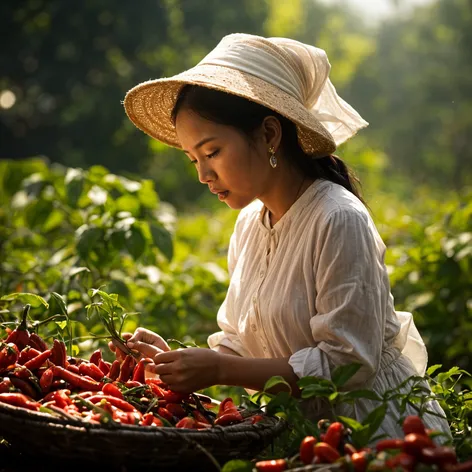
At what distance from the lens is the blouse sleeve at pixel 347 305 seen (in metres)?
2.25

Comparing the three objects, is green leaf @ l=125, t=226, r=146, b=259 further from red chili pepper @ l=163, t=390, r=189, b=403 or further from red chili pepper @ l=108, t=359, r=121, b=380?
red chili pepper @ l=163, t=390, r=189, b=403

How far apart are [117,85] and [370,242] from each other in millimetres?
24761

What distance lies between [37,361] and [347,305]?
0.83 m

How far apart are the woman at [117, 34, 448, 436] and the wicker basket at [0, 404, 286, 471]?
0.89ft

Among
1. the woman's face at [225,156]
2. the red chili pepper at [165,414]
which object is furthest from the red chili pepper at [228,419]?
the woman's face at [225,156]

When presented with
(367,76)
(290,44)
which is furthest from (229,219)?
(367,76)

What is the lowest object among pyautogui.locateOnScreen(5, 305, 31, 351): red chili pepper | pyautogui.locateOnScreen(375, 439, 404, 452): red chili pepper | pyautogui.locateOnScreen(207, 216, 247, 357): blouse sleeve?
pyautogui.locateOnScreen(207, 216, 247, 357): blouse sleeve

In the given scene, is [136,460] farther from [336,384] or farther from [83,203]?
[83,203]

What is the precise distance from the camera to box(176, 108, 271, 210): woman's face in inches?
98.3

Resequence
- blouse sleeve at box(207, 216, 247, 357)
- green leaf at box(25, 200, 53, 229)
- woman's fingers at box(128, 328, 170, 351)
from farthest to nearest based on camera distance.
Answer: green leaf at box(25, 200, 53, 229) < blouse sleeve at box(207, 216, 247, 357) < woman's fingers at box(128, 328, 170, 351)

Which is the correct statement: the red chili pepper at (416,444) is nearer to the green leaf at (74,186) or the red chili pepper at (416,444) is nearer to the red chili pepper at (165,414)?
the red chili pepper at (165,414)

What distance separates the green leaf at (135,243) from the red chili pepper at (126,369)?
1.45 m

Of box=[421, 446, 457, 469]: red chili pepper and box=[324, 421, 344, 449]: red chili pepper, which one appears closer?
box=[421, 446, 457, 469]: red chili pepper

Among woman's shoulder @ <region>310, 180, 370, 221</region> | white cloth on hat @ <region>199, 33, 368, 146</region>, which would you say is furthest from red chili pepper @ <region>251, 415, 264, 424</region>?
white cloth on hat @ <region>199, 33, 368, 146</region>
